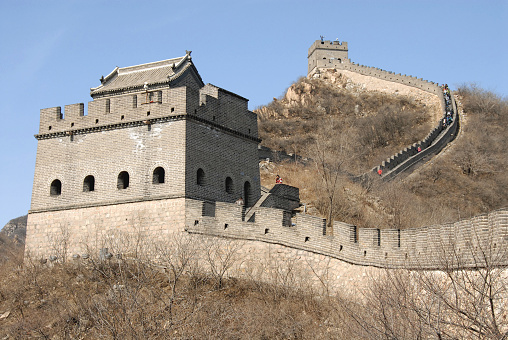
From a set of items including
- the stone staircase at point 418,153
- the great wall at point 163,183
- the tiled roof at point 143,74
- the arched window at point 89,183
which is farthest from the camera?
the stone staircase at point 418,153

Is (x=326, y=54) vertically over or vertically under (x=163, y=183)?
over

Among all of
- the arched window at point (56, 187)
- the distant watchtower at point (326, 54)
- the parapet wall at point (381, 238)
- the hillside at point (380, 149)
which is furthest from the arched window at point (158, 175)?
the distant watchtower at point (326, 54)

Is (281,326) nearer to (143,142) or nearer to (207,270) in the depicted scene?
(207,270)

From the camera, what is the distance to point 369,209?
3048cm

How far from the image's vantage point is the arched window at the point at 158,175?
22.5m

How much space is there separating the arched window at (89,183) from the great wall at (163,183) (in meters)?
0.03

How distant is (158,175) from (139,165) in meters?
0.62

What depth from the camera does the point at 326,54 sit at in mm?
75312

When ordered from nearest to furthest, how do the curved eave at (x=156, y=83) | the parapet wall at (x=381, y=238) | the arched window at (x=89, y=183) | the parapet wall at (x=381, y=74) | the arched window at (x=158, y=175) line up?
the parapet wall at (x=381, y=238) → the arched window at (x=158, y=175) → the arched window at (x=89, y=183) → the curved eave at (x=156, y=83) → the parapet wall at (x=381, y=74)

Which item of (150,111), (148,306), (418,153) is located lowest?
(148,306)

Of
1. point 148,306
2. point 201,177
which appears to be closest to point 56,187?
point 201,177

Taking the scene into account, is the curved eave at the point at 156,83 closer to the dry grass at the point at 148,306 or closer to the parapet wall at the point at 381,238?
the parapet wall at the point at 381,238

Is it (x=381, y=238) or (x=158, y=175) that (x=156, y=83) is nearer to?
(x=158, y=175)

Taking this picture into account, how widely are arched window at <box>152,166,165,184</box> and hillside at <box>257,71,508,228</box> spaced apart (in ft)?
26.0
